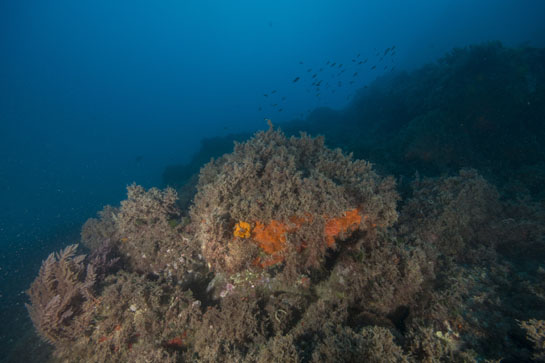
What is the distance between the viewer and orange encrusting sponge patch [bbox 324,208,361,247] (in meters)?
4.56

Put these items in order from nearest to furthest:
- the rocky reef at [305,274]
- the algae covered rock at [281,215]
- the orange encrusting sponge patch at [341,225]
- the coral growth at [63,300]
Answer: the rocky reef at [305,274], the algae covered rock at [281,215], the orange encrusting sponge patch at [341,225], the coral growth at [63,300]

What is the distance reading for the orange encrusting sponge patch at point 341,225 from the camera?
4.56m

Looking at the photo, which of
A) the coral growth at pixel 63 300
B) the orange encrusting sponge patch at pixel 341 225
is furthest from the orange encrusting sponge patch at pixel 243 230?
the coral growth at pixel 63 300

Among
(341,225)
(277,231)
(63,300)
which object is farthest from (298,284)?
(63,300)

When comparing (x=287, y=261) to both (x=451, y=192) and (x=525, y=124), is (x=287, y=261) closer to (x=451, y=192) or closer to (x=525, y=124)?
(x=451, y=192)

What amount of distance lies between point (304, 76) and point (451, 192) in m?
198

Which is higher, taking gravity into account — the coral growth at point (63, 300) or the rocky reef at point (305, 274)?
the coral growth at point (63, 300)

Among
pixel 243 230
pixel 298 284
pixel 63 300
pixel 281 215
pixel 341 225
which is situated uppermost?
pixel 63 300

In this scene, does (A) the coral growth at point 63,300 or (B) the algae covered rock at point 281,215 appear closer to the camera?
(B) the algae covered rock at point 281,215

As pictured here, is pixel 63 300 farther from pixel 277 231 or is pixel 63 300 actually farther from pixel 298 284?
pixel 298 284

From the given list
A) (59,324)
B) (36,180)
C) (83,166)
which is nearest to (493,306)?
(59,324)

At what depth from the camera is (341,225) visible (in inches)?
181

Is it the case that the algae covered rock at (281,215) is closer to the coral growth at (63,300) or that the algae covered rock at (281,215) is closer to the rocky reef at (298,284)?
the rocky reef at (298,284)

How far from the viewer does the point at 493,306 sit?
362 cm
